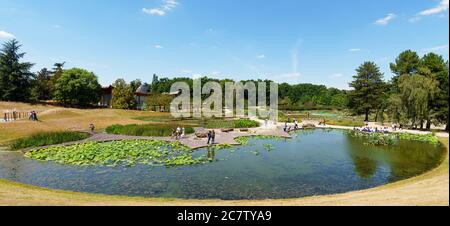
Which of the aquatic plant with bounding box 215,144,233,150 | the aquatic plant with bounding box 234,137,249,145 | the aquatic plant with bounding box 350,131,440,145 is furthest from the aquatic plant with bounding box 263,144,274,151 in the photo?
the aquatic plant with bounding box 350,131,440,145

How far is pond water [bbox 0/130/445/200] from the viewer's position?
15.1 m

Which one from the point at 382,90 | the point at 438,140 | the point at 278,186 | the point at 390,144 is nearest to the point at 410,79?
the point at 438,140

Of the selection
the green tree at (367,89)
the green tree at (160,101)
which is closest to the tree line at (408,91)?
the green tree at (367,89)

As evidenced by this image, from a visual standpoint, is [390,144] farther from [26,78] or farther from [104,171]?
[26,78]

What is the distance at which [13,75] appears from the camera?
63.0 metres

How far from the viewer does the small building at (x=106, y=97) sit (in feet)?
264

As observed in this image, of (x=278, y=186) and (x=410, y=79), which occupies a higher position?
(x=410, y=79)

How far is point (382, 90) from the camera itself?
55.5m

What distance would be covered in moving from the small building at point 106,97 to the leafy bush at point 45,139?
5318 centimetres

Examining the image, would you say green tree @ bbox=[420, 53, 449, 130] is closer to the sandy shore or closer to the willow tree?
the willow tree

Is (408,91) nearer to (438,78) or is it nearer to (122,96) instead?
(438,78)

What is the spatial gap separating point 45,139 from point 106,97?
191 feet
